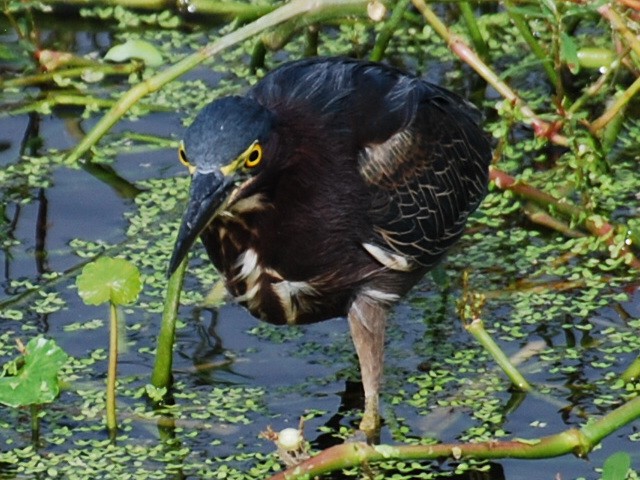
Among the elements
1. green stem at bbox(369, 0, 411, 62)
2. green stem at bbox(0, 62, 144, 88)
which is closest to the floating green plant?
green stem at bbox(369, 0, 411, 62)

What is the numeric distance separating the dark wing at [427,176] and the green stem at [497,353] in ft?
1.36

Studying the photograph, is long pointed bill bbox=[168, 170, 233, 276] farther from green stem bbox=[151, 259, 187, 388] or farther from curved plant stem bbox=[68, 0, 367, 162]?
curved plant stem bbox=[68, 0, 367, 162]

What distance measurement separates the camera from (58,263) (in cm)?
569

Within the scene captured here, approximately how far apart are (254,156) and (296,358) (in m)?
1.15

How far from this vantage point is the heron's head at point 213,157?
4.06 metres

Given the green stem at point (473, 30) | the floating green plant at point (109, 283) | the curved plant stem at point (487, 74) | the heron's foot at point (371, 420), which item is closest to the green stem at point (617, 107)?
the curved plant stem at point (487, 74)

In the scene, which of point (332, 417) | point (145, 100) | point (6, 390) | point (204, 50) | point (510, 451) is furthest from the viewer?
point (145, 100)

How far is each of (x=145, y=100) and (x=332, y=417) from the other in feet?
7.96

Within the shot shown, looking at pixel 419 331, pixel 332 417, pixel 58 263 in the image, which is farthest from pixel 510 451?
pixel 58 263

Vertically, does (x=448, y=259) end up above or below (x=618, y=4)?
below

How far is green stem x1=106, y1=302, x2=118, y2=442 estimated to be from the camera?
4453mm

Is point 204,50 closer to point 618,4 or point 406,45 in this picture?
point 618,4

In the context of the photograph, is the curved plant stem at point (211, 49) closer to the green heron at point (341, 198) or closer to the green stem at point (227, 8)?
the green heron at point (341, 198)

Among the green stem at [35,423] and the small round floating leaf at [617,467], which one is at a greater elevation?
the small round floating leaf at [617,467]
